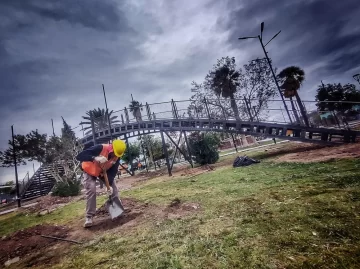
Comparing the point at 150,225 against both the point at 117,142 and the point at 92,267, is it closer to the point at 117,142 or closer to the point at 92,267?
the point at 92,267

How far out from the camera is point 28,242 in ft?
13.3

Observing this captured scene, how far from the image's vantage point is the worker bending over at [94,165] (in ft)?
14.8

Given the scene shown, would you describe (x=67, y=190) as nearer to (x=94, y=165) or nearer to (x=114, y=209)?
(x=94, y=165)

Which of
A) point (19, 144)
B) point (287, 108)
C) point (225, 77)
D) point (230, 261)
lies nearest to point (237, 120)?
point (287, 108)

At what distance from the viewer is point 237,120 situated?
13586mm

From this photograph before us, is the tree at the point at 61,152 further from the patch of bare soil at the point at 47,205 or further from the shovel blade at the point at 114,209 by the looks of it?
the shovel blade at the point at 114,209

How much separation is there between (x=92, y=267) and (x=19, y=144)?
89.1 ft

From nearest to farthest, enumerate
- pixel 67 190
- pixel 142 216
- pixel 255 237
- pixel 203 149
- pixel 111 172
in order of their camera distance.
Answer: pixel 255 237
pixel 142 216
pixel 111 172
pixel 67 190
pixel 203 149

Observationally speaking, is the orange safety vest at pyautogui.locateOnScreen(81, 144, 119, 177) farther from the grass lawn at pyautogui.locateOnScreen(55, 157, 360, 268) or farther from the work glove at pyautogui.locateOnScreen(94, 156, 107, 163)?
the grass lawn at pyautogui.locateOnScreen(55, 157, 360, 268)

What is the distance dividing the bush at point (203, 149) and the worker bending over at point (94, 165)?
36.9ft

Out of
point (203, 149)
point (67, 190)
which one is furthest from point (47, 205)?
point (203, 149)

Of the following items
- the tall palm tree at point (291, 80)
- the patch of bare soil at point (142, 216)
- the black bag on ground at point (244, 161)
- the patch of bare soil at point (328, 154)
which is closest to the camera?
the patch of bare soil at point (142, 216)

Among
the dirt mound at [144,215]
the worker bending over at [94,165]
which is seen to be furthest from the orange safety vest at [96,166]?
the dirt mound at [144,215]

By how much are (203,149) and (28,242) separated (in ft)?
42.0
